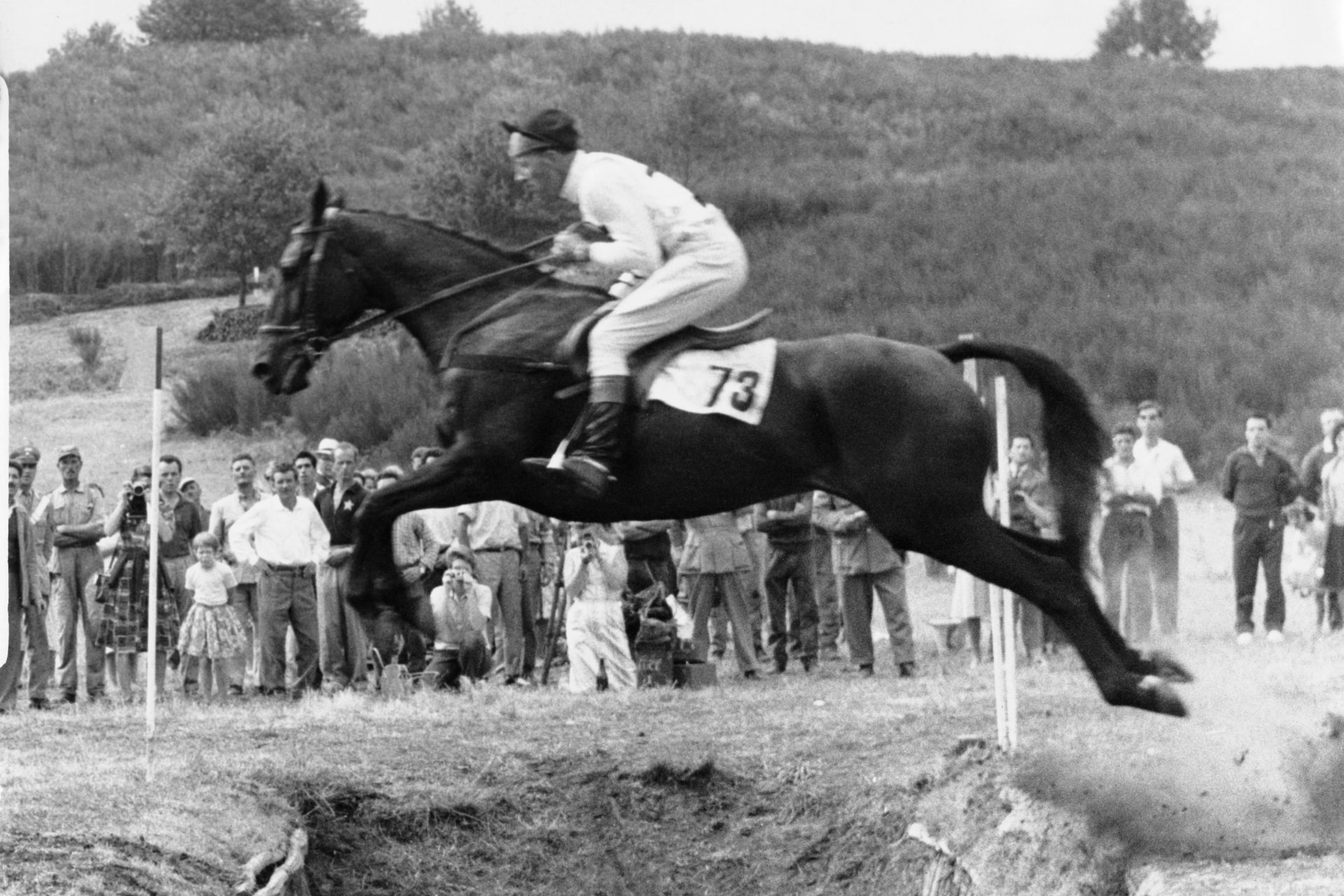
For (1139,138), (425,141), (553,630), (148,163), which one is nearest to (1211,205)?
(1139,138)

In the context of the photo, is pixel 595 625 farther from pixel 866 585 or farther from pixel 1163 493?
pixel 1163 493

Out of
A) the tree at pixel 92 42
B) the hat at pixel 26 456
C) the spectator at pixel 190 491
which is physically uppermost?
the tree at pixel 92 42

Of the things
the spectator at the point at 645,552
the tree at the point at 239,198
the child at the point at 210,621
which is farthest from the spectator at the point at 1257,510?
the tree at the point at 239,198

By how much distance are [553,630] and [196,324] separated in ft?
76.5

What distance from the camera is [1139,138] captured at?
181ft

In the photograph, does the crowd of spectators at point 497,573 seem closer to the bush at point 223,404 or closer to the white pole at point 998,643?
the white pole at point 998,643

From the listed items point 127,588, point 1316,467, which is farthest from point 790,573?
point 127,588

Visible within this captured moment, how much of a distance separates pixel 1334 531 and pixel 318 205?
9525mm

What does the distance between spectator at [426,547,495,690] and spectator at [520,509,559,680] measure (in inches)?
32.6

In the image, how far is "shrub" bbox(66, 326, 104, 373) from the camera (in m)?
33.7

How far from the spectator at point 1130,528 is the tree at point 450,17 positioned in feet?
205

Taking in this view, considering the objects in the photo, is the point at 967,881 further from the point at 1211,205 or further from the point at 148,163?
the point at 148,163

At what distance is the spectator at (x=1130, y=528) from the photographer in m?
15.3

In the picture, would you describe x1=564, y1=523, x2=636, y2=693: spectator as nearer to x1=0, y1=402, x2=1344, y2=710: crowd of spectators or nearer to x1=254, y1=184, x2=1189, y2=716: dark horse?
x1=0, y1=402, x2=1344, y2=710: crowd of spectators
